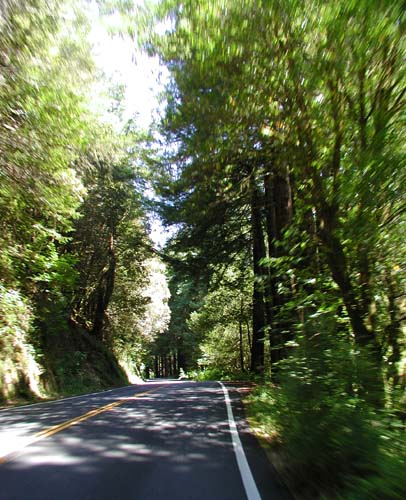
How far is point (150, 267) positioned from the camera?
31.7m

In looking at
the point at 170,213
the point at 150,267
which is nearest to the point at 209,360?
the point at 150,267

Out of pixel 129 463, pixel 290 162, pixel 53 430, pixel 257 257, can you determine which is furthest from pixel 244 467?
pixel 257 257

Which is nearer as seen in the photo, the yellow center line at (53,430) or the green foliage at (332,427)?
the green foliage at (332,427)

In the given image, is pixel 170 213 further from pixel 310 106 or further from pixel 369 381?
pixel 369 381

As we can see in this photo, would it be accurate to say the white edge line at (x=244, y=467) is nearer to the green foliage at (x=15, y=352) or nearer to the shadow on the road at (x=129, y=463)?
the shadow on the road at (x=129, y=463)

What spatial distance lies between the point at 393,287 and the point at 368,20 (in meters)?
4.99

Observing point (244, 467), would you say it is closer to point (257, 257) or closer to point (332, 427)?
point (332, 427)

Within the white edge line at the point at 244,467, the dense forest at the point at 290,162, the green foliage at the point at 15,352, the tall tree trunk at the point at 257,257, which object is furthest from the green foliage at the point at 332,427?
the green foliage at the point at 15,352

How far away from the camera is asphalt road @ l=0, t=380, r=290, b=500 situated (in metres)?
5.14

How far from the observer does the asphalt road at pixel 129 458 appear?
5145 millimetres

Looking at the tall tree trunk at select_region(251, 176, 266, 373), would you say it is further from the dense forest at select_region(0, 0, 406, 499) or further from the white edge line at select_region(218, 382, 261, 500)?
the white edge line at select_region(218, 382, 261, 500)

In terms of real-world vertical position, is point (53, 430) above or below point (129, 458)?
above

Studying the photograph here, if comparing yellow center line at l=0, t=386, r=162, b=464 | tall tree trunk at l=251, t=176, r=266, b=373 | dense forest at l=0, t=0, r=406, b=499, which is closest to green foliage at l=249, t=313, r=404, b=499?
dense forest at l=0, t=0, r=406, b=499

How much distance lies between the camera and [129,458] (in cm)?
658
